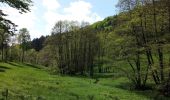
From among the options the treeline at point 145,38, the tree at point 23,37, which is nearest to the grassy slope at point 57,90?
the treeline at point 145,38

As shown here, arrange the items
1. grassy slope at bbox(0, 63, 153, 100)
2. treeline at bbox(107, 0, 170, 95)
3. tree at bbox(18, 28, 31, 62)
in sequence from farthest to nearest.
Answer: tree at bbox(18, 28, 31, 62)
treeline at bbox(107, 0, 170, 95)
grassy slope at bbox(0, 63, 153, 100)

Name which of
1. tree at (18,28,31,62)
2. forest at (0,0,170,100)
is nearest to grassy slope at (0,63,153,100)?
forest at (0,0,170,100)

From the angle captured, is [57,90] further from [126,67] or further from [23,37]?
[23,37]

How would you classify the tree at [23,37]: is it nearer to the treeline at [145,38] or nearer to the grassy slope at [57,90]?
the grassy slope at [57,90]

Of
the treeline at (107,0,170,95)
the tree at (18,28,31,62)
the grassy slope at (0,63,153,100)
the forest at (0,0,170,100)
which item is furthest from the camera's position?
the tree at (18,28,31,62)

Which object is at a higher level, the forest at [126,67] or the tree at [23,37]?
the tree at [23,37]

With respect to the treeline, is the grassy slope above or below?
below

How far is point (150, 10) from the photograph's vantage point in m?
49.1

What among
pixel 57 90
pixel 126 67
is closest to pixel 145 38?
pixel 126 67

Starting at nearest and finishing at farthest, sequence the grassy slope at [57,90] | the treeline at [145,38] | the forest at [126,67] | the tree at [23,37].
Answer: the grassy slope at [57,90] → the forest at [126,67] → the treeline at [145,38] → the tree at [23,37]

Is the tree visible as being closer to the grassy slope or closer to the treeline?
the grassy slope

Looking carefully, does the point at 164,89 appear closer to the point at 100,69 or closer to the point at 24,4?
the point at 24,4

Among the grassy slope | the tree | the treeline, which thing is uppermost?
the tree

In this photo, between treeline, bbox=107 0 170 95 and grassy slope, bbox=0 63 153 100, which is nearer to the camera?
grassy slope, bbox=0 63 153 100
